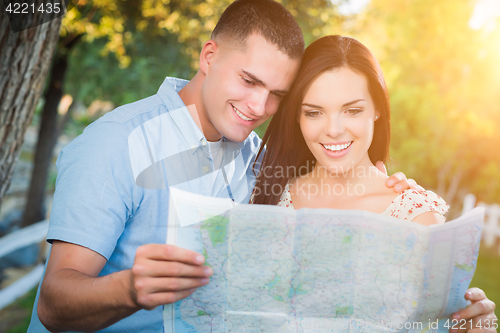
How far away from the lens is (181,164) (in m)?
1.74

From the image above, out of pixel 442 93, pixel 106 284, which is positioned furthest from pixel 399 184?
pixel 442 93

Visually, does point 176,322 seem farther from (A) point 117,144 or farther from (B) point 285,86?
(B) point 285,86

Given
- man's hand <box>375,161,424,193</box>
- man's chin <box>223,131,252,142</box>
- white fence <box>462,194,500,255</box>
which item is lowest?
man's hand <box>375,161,424,193</box>

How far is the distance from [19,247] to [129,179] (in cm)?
450

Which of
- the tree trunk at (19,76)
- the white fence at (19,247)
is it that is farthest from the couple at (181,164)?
the white fence at (19,247)

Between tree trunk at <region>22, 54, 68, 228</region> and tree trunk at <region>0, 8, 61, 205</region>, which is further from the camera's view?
tree trunk at <region>22, 54, 68, 228</region>

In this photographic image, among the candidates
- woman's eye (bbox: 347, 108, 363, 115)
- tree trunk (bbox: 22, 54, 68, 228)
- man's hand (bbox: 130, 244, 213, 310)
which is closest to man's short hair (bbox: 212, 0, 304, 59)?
woman's eye (bbox: 347, 108, 363, 115)

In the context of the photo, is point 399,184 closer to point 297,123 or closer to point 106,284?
point 297,123

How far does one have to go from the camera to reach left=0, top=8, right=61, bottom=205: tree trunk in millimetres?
2336

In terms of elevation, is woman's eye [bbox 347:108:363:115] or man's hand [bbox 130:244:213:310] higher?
woman's eye [bbox 347:108:363:115]

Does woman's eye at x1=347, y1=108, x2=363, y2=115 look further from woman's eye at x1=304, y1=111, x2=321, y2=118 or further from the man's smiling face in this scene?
the man's smiling face

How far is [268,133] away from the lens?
2145 mm

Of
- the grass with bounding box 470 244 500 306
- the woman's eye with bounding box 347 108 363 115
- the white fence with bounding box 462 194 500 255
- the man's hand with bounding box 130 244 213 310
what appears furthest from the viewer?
the white fence with bounding box 462 194 500 255

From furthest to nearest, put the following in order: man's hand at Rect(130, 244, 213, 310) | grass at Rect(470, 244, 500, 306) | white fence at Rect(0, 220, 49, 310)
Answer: grass at Rect(470, 244, 500, 306) < white fence at Rect(0, 220, 49, 310) < man's hand at Rect(130, 244, 213, 310)
